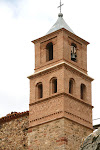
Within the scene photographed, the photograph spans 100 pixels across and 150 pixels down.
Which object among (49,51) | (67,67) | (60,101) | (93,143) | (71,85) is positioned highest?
(49,51)

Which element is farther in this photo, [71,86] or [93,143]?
[71,86]

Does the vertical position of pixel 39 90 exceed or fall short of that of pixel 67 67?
it falls short

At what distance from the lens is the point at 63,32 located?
23953mm

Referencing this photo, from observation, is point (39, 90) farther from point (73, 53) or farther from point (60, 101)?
point (73, 53)

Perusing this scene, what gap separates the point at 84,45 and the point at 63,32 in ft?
7.54

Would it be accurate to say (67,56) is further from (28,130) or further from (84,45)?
(28,130)

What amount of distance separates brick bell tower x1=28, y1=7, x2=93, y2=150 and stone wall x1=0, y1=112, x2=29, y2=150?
1.74 ft

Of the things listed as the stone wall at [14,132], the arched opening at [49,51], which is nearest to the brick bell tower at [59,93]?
the arched opening at [49,51]

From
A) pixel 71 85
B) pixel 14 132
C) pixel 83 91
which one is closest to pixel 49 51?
pixel 71 85

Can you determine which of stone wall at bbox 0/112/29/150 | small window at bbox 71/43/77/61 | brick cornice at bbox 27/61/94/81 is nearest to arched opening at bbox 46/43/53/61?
brick cornice at bbox 27/61/94/81

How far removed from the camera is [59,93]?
2241 centimetres

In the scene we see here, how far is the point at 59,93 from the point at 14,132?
12.8ft

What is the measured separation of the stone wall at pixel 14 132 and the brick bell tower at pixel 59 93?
532mm

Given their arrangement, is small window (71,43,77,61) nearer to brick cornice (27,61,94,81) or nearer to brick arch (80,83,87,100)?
brick cornice (27,61,94,81)
